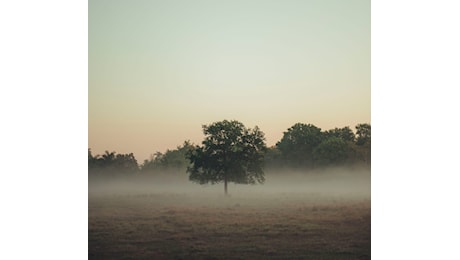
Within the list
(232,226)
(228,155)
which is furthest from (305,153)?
(232,226)

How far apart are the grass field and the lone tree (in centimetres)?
21

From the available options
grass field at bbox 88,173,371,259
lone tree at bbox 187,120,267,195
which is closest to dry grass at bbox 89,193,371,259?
grass field at bbox 88,173,371,259

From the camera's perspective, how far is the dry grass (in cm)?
627

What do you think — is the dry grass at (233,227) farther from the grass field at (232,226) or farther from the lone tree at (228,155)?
the lone tree at (228,155)

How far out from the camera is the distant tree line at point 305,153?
646 cm

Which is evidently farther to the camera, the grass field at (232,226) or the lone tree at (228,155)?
the lone tree at (228,155)

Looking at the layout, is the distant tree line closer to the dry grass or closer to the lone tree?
the lone tree

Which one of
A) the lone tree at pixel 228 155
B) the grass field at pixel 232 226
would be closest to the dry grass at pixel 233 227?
the grass field at pixel 232 226

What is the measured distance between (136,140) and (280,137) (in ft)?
5.71

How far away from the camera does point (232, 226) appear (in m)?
6.34
